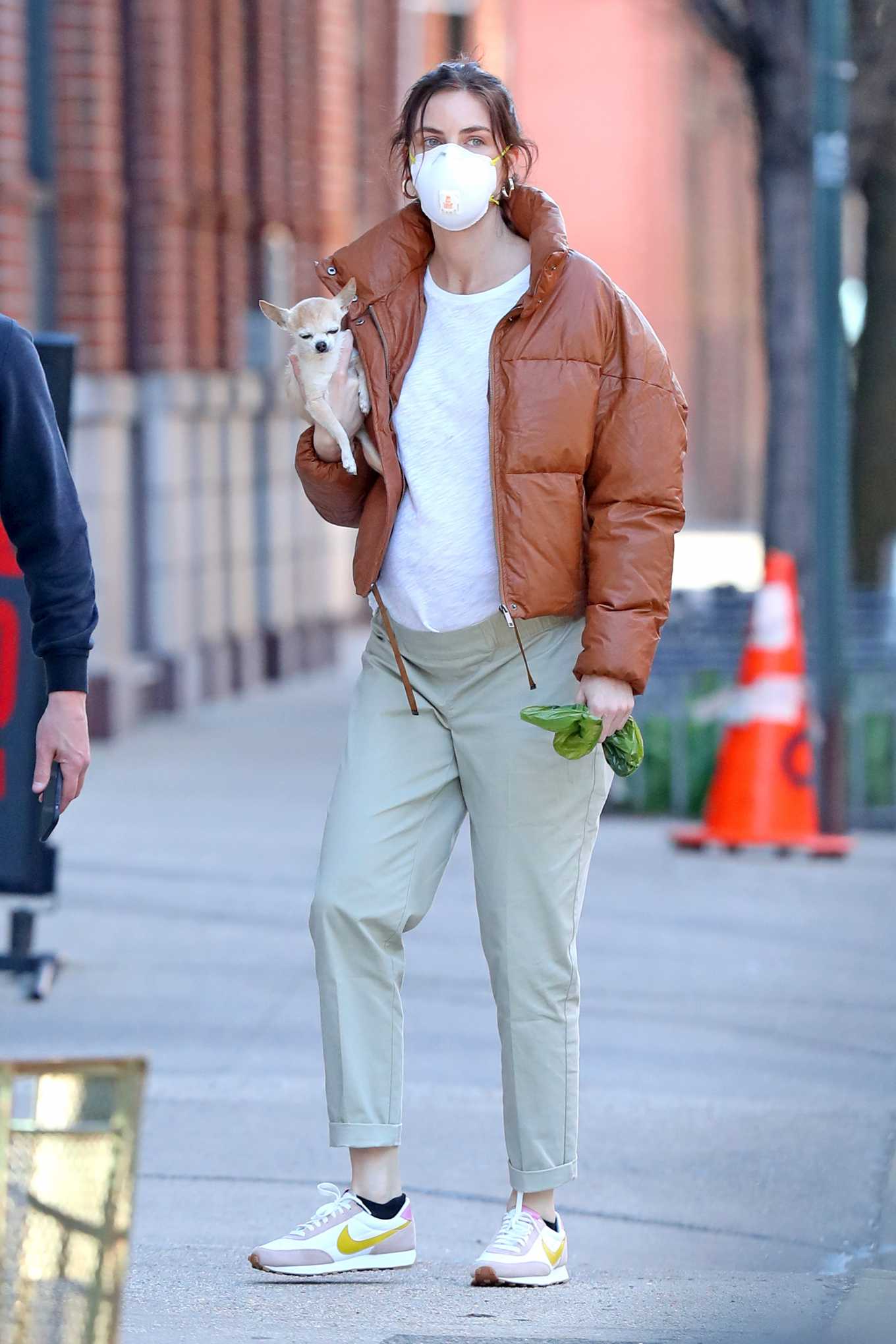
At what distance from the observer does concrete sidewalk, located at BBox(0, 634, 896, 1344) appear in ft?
12.3

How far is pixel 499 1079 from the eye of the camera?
5.61m

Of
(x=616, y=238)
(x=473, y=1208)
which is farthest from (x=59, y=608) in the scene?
(x=616, y=238)

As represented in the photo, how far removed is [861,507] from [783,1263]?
32.8ft

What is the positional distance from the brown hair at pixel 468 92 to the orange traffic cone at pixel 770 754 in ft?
16.0

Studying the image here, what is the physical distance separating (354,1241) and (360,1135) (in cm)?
18

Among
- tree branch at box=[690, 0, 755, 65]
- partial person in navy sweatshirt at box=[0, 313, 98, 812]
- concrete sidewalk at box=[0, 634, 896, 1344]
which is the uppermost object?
tree branch at box=[690, 0, 755, 65]

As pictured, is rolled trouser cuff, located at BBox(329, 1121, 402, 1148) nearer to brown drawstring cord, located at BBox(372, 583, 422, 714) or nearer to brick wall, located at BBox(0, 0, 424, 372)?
brown drawstring cord, located at BBox(372, 583, 422, 714)

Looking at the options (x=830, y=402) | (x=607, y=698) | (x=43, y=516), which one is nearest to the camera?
(x=43, y=516)

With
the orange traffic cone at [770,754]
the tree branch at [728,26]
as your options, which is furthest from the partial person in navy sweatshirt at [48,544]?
the tree branch at [728,26]

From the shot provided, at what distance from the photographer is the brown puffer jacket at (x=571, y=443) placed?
3.79 metres

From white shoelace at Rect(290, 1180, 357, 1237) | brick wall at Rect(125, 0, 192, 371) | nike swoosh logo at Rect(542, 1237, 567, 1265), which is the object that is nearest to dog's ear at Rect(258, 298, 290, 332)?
white shoelace at Rect(290, 1180, 357, 1237)

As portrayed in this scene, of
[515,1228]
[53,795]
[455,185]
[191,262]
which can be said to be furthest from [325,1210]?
[191,262]

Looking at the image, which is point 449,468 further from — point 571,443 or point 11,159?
point 11,159

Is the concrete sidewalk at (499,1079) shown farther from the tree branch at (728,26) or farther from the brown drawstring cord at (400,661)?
the tree branch at (728,26)
